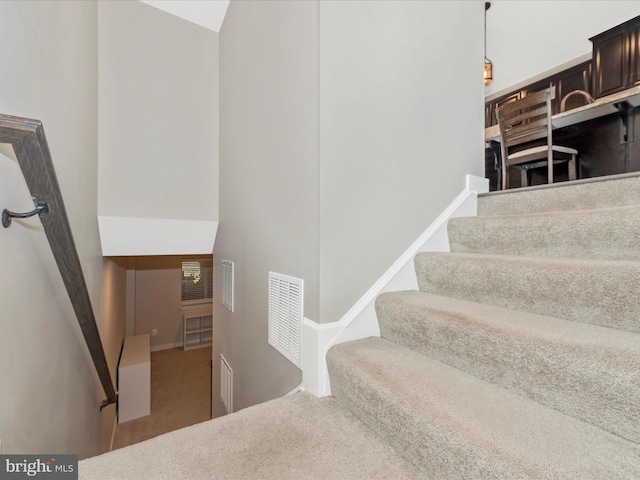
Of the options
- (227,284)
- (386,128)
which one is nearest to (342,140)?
(386,128)

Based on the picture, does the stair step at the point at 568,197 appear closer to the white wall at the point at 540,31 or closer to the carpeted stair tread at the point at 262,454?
the carpeted stair tread at the point at 262,454

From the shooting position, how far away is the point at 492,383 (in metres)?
0.94

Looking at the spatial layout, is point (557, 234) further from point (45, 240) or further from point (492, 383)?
point (45, 240)

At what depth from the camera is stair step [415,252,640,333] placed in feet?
2.92

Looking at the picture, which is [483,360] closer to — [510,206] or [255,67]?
[510,206]

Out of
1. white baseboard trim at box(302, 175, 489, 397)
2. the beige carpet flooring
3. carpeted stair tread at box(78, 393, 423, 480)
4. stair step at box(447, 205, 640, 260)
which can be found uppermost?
stair step at box(447, 205, 640, 260)

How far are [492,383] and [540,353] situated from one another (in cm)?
19

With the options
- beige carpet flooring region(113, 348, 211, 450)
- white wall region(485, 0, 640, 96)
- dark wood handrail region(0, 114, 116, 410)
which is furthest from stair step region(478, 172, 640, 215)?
beige carpet flooring region(113, 348, 211, 450)

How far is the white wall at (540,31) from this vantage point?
344cm

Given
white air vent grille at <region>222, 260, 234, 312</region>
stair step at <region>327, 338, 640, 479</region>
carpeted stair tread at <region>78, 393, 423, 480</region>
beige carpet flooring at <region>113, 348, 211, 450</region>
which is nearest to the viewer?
stair step at <region>327, 338, 640, 479</region>

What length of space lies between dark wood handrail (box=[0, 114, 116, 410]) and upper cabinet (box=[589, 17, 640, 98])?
4.60 meters

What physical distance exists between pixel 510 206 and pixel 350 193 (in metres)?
1.00

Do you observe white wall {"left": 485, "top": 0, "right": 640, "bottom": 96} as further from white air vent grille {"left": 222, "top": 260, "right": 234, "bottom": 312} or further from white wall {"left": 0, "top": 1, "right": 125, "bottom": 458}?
white wall {"left": 0, "top": 1, "right": 125, "bottom": 458}

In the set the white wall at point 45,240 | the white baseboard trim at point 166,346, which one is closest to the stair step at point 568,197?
the white wall at point 45,240
